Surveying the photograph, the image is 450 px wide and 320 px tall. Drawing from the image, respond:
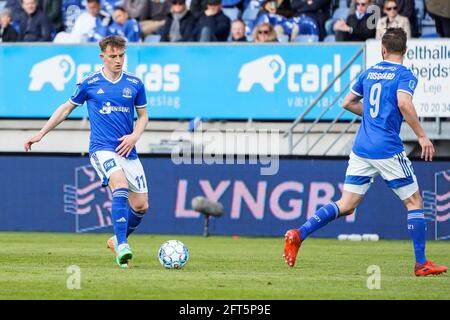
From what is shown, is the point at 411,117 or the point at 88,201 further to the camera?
the point at 88,201

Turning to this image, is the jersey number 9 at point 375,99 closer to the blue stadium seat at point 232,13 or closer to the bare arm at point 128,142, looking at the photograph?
the bare arm at point 128,142

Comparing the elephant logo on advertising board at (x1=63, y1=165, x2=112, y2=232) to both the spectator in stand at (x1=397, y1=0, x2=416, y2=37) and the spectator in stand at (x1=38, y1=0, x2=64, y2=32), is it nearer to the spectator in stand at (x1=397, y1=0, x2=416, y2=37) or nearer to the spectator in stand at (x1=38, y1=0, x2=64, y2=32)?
the spectator in stand at (x1=38, y1=0, x2=64, y2=32)

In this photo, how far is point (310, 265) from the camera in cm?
1401

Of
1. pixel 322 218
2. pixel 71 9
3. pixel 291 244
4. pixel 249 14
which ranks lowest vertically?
pixel 291 244

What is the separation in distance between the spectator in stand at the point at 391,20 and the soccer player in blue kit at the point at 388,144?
333 inches

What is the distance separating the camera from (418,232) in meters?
12.7

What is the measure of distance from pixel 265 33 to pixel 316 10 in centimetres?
112

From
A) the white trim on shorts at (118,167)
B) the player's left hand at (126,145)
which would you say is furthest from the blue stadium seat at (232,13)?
the player's left hand at (126,145)

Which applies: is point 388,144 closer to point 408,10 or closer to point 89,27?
point 408,10

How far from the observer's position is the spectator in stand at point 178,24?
23062mm

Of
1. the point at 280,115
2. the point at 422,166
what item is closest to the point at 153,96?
the point at 280,115

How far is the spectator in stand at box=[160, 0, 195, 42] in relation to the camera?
23062 mm

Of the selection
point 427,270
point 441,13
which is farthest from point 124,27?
point 427,270
